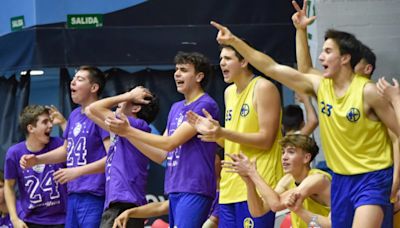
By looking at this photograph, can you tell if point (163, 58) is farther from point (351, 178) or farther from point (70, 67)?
point (351, 178)

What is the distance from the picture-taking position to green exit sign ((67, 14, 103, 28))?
11617mm

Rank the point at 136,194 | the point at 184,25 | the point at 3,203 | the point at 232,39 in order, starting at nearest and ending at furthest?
the point at 232,39, the point at 136,194, the point at 3,203, the point at 184,25

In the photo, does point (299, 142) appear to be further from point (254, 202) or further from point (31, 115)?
point (31, 115)

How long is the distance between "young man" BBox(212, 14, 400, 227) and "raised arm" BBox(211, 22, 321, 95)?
0.18 meters

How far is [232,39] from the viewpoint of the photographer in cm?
764

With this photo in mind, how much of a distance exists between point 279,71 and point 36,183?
349cm

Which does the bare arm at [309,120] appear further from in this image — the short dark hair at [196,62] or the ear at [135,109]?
the ear at [135,109]

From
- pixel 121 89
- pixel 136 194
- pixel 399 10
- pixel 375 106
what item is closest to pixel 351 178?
pixel 375 106

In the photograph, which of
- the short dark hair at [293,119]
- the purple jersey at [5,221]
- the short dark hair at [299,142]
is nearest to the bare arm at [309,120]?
the short dark hair at [293,119]

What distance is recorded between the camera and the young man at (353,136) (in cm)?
693

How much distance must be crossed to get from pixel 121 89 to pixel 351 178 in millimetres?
5386

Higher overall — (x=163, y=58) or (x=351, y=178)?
(x=163, y=58)

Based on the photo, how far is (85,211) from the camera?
920 centimetres

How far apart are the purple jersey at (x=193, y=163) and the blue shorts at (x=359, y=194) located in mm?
1443
